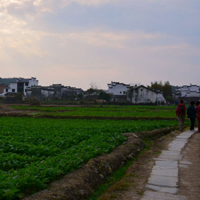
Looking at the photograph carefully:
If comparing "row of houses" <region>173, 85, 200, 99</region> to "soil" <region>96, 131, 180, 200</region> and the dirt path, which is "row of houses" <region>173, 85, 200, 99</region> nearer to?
the dirt path

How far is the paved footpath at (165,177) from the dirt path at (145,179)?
4.9 inches

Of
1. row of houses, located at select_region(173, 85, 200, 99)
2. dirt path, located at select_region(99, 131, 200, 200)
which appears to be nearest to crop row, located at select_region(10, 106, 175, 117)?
dirt path, located at select_region(99, 131, 200, 200)

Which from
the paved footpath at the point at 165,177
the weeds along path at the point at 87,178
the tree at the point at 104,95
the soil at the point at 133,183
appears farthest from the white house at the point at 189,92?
the weeds along path at the point at 87,178

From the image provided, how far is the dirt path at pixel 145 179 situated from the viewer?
5.72 m

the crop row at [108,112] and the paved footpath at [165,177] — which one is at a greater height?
the crop row at [108,112]

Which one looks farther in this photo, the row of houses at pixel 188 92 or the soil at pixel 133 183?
the row of houses at pixel 188 92

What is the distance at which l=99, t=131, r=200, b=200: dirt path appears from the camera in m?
5.72

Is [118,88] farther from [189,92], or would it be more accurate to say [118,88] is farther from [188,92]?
[189,92]

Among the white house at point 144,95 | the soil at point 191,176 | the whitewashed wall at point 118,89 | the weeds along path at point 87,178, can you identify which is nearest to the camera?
the weeds along path at point 87,178

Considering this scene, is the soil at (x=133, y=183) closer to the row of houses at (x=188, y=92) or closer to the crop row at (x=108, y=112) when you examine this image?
the crop row at (x=108, y=112)

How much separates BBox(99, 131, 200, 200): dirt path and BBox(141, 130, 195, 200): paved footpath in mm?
123

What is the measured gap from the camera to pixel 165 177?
6.88 metres

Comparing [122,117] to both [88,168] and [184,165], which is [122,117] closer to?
[184,165]

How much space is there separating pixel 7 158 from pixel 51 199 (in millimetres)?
2984
